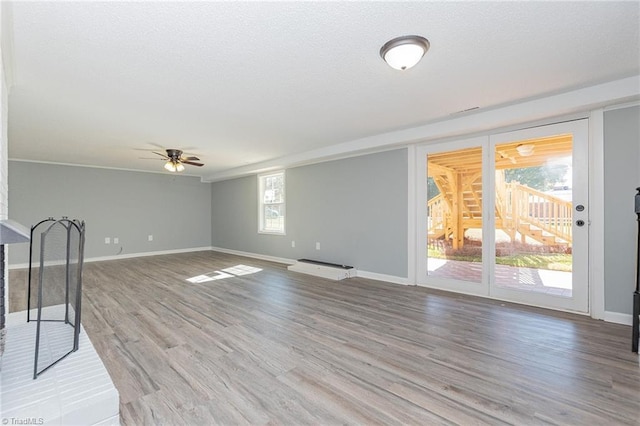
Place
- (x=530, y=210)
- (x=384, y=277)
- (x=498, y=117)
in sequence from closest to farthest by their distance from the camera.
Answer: (x=498, y=117)
(x=530, y=210)
(x=384, y=277)

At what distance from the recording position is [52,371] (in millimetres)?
1540

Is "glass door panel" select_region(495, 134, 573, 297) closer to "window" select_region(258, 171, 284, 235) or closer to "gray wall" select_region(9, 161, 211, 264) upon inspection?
"window" select_region(258, 171, 284, 235)

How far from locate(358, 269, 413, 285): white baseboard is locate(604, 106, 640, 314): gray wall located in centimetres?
211

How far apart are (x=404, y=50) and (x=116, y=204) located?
7290mm

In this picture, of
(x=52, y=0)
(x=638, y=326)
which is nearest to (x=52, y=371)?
(x=52, y=0)

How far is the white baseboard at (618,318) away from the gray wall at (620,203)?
4 centimetres

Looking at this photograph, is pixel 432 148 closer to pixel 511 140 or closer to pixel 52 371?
pixel 511 140

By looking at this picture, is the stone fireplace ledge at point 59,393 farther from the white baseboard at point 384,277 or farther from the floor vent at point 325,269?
the white baseboard at point 384,277

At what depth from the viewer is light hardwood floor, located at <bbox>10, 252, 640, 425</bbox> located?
155 centimetres

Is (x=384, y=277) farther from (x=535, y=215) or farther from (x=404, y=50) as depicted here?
(x=404, y=50)

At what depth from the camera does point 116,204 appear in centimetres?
675

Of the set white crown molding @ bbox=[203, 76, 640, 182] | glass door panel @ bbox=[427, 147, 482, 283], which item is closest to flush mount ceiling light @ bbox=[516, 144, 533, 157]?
white crown molding @ bbox=[203, 76, 640, 182]

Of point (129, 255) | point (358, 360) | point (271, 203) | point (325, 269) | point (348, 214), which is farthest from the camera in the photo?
point (129, 255)

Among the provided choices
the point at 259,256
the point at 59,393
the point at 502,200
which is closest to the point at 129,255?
the point at 259,256
